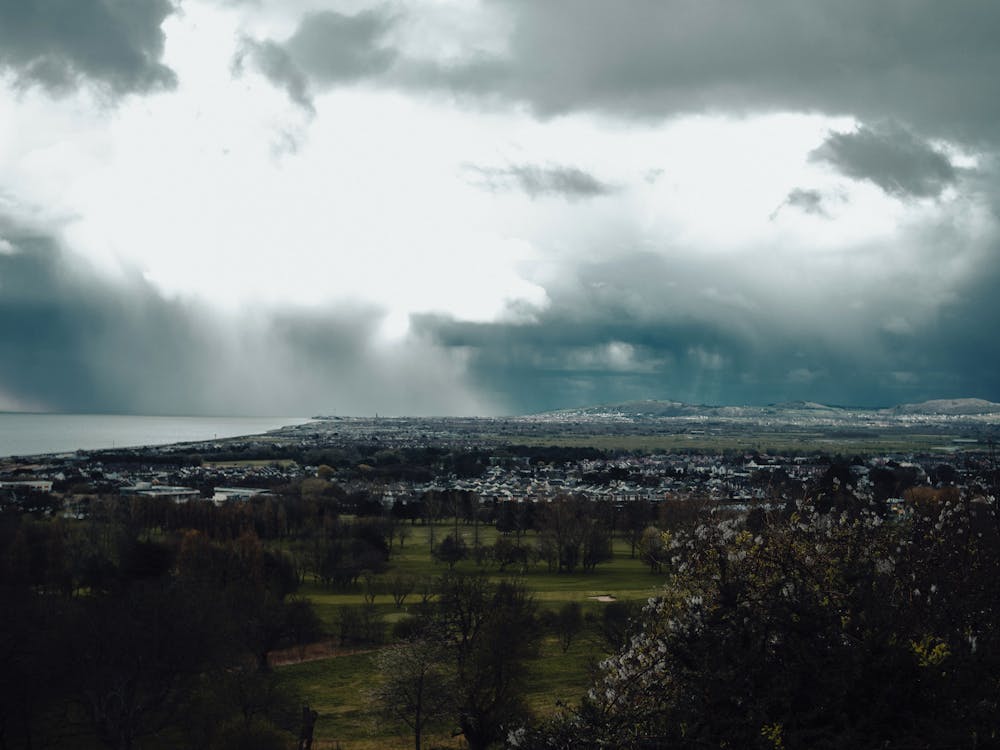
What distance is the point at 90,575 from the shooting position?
6184 cm

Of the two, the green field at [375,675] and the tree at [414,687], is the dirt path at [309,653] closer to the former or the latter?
the green field at [375,675]

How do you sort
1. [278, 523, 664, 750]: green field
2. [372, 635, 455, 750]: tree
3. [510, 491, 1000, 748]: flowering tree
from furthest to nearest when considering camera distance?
[278, 523, 664, 750]: green field
[372, 635, 455, 750]: tree
[510, 491, 1000, 748]: flowering tree

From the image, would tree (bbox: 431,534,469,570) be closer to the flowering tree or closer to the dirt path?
the dirt path

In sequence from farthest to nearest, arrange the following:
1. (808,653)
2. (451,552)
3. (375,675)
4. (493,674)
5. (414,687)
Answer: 1. (451,552)
2. (375,675)
3. (414,687)
4. (493,674)
5. (808,653)

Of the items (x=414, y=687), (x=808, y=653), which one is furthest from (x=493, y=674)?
(x=808, y=653)

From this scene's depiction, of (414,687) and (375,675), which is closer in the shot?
(414,687)

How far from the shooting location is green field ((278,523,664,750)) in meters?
37.2

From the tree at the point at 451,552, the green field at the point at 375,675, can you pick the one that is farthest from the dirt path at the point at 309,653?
the tree at the point at 451,552

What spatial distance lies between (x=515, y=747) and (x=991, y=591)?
9.94 metres

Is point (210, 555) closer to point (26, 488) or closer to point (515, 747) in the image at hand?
point (515, 747)

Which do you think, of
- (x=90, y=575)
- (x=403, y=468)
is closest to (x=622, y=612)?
(x=90, y=575)

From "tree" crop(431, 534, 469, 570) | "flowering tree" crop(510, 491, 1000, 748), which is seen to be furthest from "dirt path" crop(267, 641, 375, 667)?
"flowering tree" crop(510, 491, 1000, 748)

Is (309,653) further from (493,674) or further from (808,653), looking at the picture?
(808,653)

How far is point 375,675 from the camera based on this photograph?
148 feet
